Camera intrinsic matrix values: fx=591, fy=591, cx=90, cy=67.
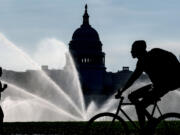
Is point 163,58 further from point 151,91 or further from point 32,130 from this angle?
point 32,130

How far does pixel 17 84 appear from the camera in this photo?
14500 cm

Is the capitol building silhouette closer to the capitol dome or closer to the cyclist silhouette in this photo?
the capitol dome

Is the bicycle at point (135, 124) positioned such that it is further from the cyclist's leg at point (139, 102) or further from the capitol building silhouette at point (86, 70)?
the capitol building silhouette at point (86, 70)

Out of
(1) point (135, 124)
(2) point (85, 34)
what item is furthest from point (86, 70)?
(1) point (135, 124)

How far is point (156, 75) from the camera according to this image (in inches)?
348

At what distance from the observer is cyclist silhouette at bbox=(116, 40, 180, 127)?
8.80 m

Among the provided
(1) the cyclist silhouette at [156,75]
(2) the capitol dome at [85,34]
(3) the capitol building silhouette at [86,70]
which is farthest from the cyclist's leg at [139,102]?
(2) the capitol dome at [85,34]

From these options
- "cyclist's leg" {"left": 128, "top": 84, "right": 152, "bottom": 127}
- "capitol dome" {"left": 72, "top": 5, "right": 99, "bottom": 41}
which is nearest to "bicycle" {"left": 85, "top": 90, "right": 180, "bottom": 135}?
"cyclist's leg" {"left": 128, "top": 84, "right": 152, "bottom": 127}

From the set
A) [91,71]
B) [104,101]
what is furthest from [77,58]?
[104,101]

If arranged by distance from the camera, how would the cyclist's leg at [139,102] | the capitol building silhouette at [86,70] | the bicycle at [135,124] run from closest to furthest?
the bicycle at [135,124]
the cyclist's leg at [139,102]
the capitol building silhouette at [86,70]

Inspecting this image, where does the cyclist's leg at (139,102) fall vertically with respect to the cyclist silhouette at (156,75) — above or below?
below

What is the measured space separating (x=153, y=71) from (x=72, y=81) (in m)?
121

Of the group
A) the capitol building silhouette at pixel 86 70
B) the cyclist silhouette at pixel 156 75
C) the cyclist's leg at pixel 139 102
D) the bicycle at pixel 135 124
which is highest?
the cyclist silhouette at pixel 156 75

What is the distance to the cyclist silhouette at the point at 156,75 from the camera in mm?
8797
